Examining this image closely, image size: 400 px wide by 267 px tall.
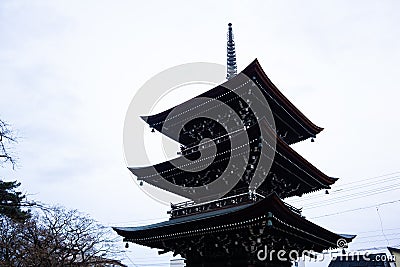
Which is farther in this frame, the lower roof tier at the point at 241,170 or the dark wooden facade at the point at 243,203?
the lower roof tier at the point at 241,170

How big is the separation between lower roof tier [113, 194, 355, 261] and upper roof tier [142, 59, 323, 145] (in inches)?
243

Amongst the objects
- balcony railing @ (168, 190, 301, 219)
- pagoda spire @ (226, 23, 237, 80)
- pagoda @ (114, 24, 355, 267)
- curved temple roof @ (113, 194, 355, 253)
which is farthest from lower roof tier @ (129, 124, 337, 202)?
pagoda spire @ (226, 23, 237, 80)

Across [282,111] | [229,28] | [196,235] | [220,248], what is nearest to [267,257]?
[220,248]

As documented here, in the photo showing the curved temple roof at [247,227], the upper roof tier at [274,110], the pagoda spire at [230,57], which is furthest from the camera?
the pagoda spire at [230,57]

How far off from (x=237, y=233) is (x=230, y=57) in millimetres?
11975

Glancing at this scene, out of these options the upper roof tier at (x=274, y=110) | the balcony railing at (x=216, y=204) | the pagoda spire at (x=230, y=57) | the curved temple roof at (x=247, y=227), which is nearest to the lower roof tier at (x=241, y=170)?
the balcony railing at (x=216, y=204)

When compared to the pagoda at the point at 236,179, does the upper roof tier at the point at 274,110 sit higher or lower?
higher

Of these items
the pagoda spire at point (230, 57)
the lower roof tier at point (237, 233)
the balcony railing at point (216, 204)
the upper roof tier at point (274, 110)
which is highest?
the pagoda spire at point (230, 57)

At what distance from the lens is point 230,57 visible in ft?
75.9

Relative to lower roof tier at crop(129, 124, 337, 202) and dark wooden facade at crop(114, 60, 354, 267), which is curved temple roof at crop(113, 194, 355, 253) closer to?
dark wooden facade at crop(114, 60, 354, 267)

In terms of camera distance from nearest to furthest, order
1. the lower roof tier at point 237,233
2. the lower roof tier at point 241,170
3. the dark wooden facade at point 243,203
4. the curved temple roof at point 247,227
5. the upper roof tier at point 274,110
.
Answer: the curved temple roof at point 247,227
the lower roof tier at point 237,233
the dark wooden facade at point 243,203
the lower roof tier at point 241,170
the upper roof tier at point 274,110

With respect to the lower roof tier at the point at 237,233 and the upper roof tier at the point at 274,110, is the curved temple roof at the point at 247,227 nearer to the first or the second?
the lower roof tier at the point at 237,233

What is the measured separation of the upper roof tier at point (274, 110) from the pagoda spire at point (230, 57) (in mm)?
→ 3641

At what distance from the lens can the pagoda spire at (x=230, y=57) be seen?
2242 centimetres
